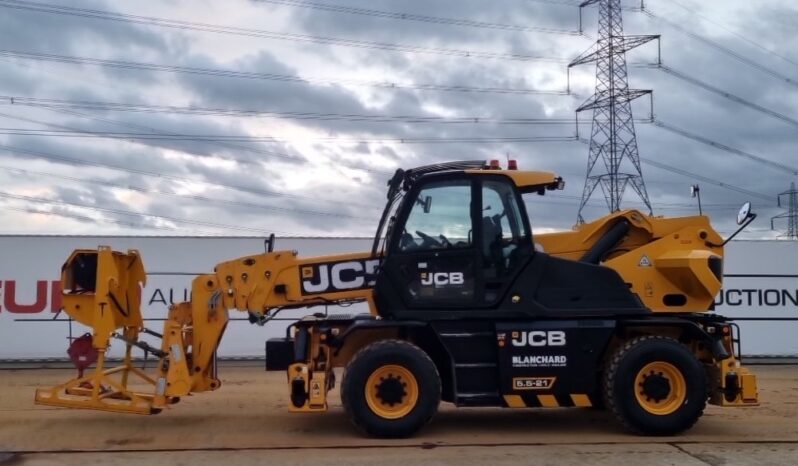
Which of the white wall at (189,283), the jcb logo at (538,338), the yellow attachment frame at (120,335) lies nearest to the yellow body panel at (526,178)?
the jcb logo at (538,338)

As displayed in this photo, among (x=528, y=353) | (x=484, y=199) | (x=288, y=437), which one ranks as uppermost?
(x=484, y=199)

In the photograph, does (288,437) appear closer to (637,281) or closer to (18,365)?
(637,281)

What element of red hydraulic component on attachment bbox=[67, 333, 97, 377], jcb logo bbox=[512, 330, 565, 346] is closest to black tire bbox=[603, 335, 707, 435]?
jcb logo bbox=[512, 330, 565, 346]

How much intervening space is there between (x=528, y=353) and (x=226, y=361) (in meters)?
9.91

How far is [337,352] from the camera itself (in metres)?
9.58

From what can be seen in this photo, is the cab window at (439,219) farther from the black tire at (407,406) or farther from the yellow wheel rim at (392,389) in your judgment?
the yellow wheel rim at (392,389)

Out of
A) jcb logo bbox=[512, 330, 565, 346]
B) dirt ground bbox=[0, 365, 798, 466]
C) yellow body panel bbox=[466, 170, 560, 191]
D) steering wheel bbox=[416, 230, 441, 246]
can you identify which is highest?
yellow body panel bbox=[466, 170, 560, 191]

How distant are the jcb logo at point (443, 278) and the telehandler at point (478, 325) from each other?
1cm

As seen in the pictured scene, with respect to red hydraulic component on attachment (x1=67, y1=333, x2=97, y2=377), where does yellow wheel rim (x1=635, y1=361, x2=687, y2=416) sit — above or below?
below

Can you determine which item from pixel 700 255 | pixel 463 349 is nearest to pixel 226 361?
pixel 463 349

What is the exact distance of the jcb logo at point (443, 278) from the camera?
30.4ft

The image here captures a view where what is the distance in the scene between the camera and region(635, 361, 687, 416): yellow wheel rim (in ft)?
30.0

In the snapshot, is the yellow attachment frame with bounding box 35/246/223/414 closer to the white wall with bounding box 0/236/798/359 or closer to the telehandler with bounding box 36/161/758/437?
the telehandler with bounding box 36/161/758/437

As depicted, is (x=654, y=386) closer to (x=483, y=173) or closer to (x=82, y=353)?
(x=483, y=173)
